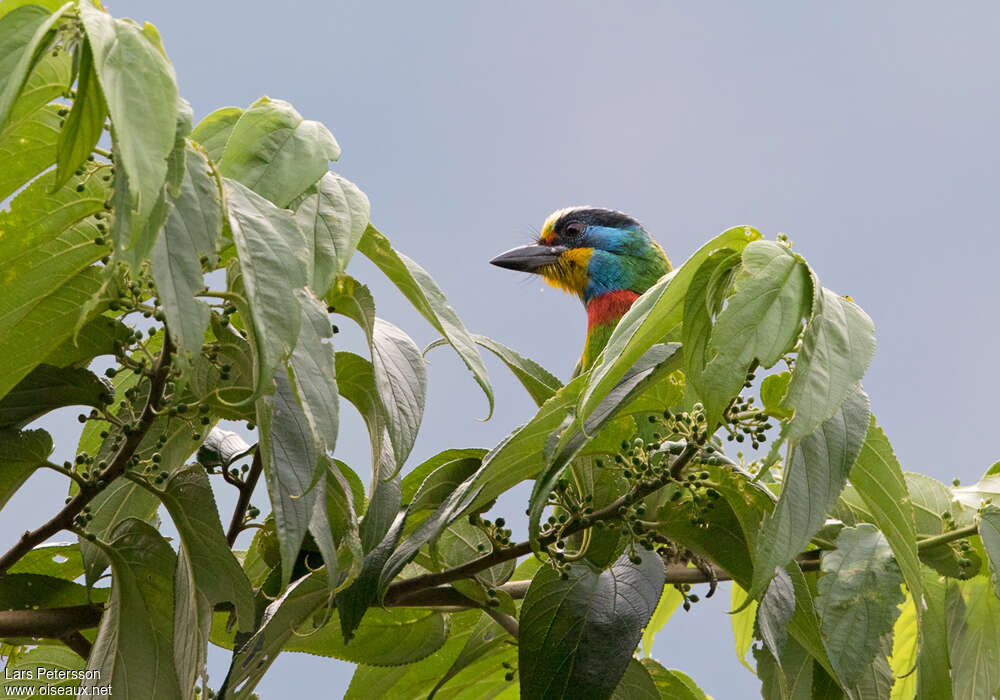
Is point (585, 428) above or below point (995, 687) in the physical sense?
above

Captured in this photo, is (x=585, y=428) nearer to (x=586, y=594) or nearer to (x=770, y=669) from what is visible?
(x=586, y=594)

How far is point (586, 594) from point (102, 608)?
0.63m

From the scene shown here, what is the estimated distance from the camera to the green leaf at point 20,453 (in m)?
1.39

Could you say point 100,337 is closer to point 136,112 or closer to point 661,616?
point 136,112

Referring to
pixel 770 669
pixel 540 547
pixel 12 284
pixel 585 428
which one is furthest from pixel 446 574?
pixel 12 284

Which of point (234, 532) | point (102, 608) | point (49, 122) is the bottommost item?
point (102, 608)

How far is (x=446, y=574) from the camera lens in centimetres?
132

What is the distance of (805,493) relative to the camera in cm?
98

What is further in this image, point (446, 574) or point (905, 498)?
point (446, 574)

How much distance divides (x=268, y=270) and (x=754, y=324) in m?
0.39

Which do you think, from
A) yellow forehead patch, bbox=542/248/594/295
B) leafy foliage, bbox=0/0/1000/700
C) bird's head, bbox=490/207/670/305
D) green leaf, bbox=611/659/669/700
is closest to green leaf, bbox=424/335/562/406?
leafy foliage, bbox=0/0/1000/700

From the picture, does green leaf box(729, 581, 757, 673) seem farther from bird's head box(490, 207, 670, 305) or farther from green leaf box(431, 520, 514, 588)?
bird's head box(490, 207, 670, 305)

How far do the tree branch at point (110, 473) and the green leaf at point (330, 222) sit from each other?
0.16 meters

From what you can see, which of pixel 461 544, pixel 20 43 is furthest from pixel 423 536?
pixel 20 43
